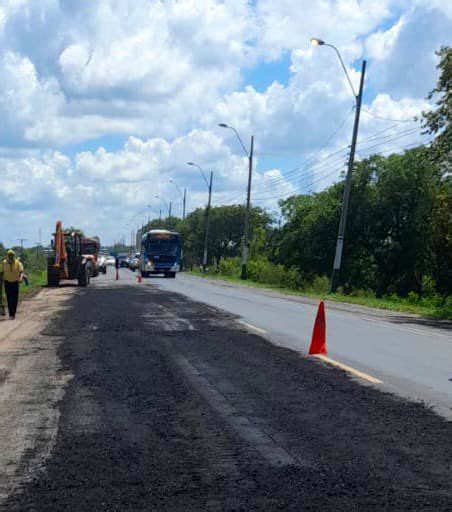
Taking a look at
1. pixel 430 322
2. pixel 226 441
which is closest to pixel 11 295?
pixel 430 322

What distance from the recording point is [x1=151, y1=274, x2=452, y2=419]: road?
33.3 feet

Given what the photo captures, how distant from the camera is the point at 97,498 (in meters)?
5.18

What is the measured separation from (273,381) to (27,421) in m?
3.51

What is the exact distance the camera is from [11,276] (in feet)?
66.2

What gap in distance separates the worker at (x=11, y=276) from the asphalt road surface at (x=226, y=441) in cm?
803

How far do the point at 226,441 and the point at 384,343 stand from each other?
9266 mm

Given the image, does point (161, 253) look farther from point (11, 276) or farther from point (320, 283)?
point (11, 276)

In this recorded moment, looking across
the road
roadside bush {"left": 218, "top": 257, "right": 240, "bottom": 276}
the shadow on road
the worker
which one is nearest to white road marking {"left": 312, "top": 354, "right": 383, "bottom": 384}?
the road

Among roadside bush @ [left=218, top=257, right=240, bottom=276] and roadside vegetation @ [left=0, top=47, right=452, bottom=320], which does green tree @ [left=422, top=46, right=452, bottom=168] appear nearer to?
roadside vegetation @ [left=0, top=47, right=452, bottom=320]

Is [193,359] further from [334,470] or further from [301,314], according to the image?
[301,314]

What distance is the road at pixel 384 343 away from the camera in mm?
10164

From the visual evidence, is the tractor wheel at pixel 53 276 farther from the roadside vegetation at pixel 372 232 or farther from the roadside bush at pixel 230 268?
the roadside bush at pixel 230 268

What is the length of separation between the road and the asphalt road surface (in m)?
0.60

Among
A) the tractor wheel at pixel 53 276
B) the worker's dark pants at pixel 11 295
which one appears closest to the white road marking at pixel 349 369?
the worker's dark pants at pixel 11 295
